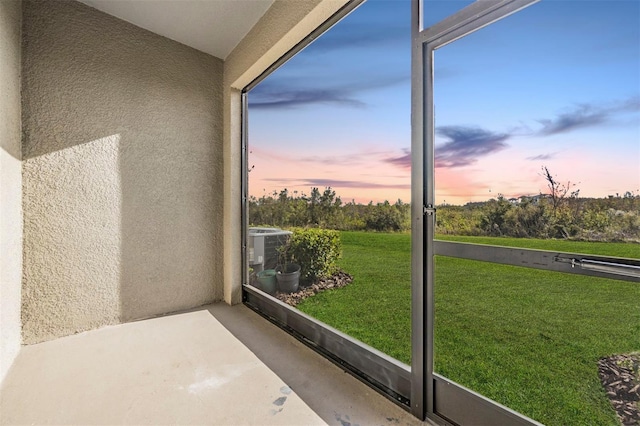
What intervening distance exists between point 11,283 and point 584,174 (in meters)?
3.31

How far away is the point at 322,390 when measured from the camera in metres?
1.74

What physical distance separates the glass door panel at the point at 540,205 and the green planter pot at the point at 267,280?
1.74 m

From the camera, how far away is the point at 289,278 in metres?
2.95

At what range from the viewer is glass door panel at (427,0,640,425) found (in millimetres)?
1120

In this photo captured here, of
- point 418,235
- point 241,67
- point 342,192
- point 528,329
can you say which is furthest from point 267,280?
point 528,329

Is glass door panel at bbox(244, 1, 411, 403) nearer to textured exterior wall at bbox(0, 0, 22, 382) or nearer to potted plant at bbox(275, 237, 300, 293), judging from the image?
potted plant at bbox(275, 237, 300, 293)

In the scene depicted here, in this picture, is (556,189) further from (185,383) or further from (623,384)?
(185,383)

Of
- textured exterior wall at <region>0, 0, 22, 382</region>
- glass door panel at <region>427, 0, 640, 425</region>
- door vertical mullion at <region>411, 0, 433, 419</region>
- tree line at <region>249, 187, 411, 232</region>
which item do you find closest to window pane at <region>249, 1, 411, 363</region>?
tree line at <region>249, 187, 411, 232</region>

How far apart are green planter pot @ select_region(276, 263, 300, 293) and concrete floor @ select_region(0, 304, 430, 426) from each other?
0.45m

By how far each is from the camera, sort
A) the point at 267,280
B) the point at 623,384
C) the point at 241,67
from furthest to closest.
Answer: the point at 267,280, the point at 241,67, the point at 623,384

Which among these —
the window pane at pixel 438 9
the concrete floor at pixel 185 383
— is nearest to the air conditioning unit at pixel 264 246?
the concrete floor at pixel 185 383

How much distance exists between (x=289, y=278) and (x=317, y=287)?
1.20 ft

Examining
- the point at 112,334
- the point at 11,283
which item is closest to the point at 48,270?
the point at 11,283

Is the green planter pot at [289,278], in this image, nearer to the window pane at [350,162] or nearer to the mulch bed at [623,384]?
the window pane at [350,162]
